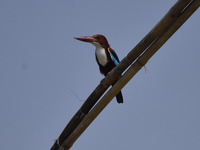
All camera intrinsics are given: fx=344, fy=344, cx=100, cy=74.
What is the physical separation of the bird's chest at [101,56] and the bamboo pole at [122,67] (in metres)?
1.81

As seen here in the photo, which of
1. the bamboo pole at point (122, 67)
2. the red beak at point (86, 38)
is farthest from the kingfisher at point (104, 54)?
the bamboo pole at point (122, 67)

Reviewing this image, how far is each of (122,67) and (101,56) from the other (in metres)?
1.97

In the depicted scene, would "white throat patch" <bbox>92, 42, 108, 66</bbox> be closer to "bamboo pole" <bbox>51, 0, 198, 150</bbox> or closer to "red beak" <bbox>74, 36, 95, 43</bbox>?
"red beak" <bbox>74, 36, 95, 43</bbox>

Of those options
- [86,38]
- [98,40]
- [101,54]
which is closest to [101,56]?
[101,54]

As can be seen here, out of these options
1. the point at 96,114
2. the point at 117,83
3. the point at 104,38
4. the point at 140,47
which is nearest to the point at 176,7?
the point at 140,47

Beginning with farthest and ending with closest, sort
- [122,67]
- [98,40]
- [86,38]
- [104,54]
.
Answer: [104,54] → [98,40] → [86,38] → [122,67]

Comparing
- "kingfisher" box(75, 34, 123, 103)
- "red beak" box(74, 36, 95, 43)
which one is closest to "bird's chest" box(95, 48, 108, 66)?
"kingfisher" box(75, 34, 123, 103)

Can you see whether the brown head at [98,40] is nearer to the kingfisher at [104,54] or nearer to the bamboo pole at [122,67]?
the kingfisher at [104,54]

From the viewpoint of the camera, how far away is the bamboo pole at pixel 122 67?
2.41 meters

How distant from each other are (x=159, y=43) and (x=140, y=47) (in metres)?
0.15

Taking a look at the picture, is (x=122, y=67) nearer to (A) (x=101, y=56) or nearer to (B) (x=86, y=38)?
(B) (x=86, y=38)

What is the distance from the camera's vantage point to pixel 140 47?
8.41ft

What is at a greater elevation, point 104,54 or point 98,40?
point 98,40

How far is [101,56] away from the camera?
462 centimetres
